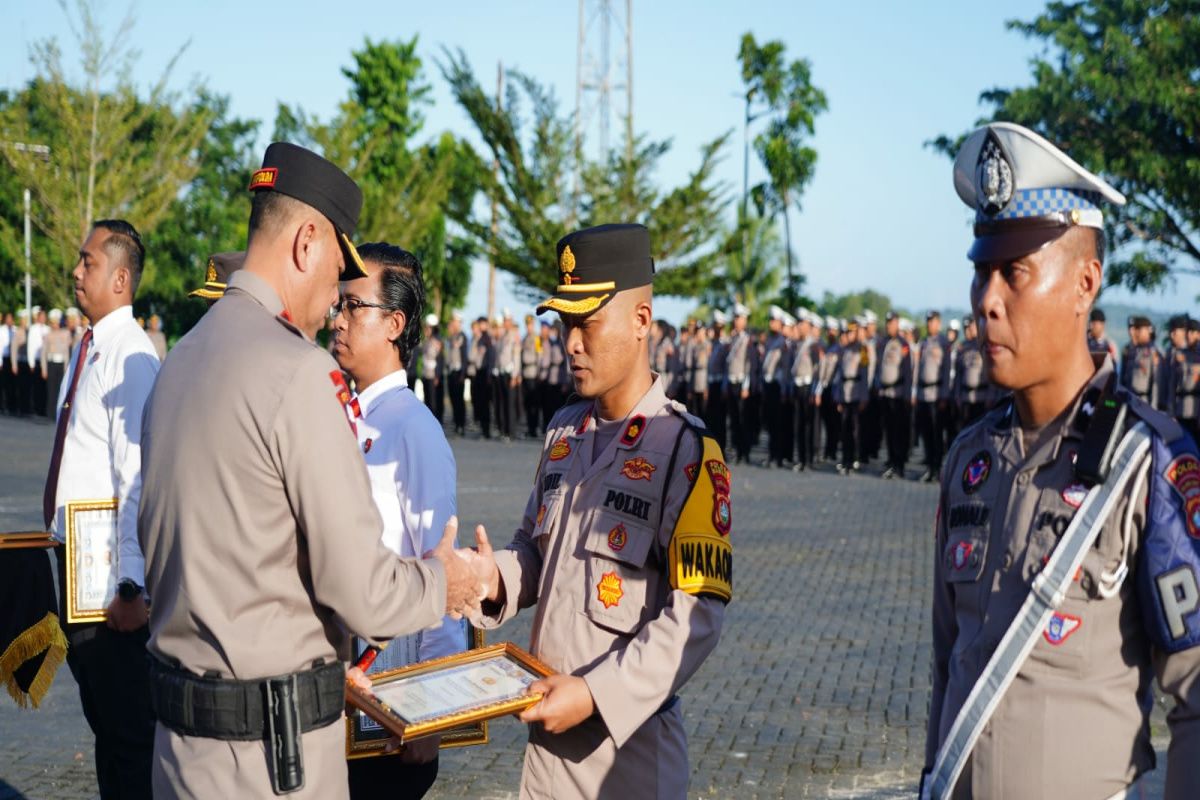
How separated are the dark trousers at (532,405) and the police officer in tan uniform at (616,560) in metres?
23.7

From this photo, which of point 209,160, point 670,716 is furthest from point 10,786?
point 209,160

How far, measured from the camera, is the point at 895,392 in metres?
19.9

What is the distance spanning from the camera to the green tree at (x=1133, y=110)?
2495cm

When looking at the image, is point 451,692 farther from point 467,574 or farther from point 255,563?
point 255,563

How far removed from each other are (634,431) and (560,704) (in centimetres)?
71

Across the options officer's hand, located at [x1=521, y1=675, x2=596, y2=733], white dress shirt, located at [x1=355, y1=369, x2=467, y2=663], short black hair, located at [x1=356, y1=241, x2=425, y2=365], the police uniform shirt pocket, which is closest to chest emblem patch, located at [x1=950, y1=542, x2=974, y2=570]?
the police uniform shirt pocket

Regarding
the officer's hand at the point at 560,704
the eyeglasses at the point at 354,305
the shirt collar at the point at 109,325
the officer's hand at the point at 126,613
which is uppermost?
the eyeglasses at the point at 354,305

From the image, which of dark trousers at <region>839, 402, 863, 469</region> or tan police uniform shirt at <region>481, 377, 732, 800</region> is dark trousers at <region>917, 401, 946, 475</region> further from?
tan police uniform shirt at <region>481, 377, 732, 800</region>

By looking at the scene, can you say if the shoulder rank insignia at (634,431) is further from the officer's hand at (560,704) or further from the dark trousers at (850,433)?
the dark trousers at (850,433)

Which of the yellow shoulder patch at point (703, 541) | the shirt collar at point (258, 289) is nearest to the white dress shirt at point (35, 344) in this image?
the shirt collar at point (258, 289)

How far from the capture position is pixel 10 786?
Result: 216 inches

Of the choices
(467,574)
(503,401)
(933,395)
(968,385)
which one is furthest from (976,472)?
(503,401)

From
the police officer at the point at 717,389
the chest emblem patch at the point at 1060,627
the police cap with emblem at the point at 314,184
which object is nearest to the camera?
the chest emblem patch at the point at 1060,627

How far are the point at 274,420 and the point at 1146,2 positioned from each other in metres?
28.3
